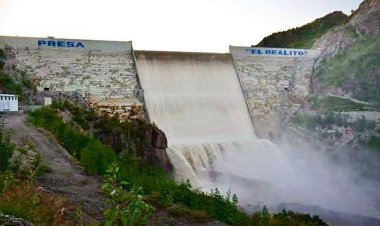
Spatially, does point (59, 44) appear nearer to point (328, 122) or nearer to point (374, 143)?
point (328, 122)

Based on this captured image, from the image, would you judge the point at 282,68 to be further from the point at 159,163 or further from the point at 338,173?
the point at 159,163

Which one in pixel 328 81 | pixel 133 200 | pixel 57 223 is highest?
pixel 328 81

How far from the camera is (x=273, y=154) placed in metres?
32.8

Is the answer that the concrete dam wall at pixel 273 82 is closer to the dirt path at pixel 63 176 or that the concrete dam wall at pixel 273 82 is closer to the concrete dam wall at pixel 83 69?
the concrete dam wall at pixel 83 69

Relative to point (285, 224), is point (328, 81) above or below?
above

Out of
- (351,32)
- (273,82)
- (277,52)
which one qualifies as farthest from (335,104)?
(351,32)

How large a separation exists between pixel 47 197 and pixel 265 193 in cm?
1916

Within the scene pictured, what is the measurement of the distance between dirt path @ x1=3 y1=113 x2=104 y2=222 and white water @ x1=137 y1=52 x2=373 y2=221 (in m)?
12.2

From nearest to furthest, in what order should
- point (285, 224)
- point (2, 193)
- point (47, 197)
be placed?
point (2, 193), point (47, 197), point (285, 224)

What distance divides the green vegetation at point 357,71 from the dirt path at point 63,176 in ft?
94.6

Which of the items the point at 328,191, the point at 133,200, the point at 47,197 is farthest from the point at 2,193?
the point at 328,191

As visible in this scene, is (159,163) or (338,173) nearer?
(159,163)

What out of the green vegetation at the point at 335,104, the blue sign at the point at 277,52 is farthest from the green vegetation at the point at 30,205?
the blue sign at the point at 277,52

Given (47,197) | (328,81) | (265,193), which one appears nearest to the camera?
(47,197)
